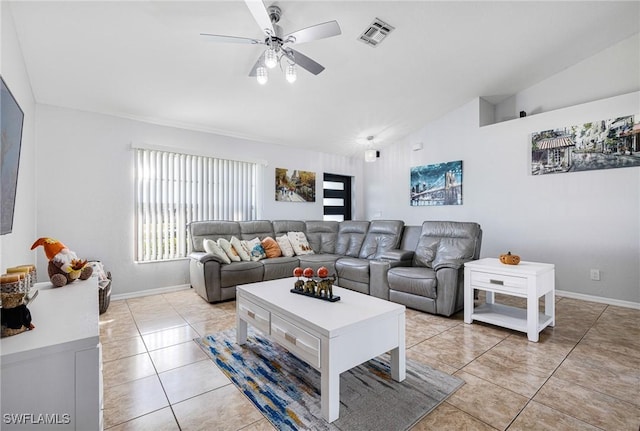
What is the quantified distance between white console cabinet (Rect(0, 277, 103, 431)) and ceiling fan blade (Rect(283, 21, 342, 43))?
2.25m

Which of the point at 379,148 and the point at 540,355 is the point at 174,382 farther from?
the point at 379,148

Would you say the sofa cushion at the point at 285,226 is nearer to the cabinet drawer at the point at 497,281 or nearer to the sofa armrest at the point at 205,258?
the sofa armrest at the point at 205,258

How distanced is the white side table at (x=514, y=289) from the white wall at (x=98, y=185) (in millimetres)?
3832

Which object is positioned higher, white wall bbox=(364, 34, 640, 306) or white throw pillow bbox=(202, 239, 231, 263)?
white wall bbox=(364, 34, 640, 306)

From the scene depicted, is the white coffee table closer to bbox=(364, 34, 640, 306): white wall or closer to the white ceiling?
the white ceiling

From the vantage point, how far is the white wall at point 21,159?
6.45 feet

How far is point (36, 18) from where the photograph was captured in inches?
91.4

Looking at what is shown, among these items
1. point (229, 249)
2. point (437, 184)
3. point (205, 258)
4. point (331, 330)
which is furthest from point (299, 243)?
point (331, 330)

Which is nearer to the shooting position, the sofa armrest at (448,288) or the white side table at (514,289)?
the white side table at (514,289)

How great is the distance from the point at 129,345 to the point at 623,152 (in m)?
5.76

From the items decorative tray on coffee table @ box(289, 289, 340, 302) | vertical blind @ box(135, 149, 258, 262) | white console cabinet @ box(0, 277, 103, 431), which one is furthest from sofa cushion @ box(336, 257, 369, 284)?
white console cabinet @ box(0, 277, 103, 431)

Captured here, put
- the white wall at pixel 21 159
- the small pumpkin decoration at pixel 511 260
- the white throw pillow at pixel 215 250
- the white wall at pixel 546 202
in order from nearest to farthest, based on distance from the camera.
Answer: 1. the white wall at pixel 21 159
2. the small pumpkin decoration at pixel 511 260
3. the white wall at pixel 546 202
4. the white throw pillow at pixel 215 250

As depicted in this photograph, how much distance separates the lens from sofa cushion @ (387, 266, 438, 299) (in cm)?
317

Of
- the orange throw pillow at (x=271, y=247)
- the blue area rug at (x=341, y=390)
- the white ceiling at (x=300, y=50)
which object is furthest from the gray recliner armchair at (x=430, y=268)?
the white ceiling at (x=300, y=50)
